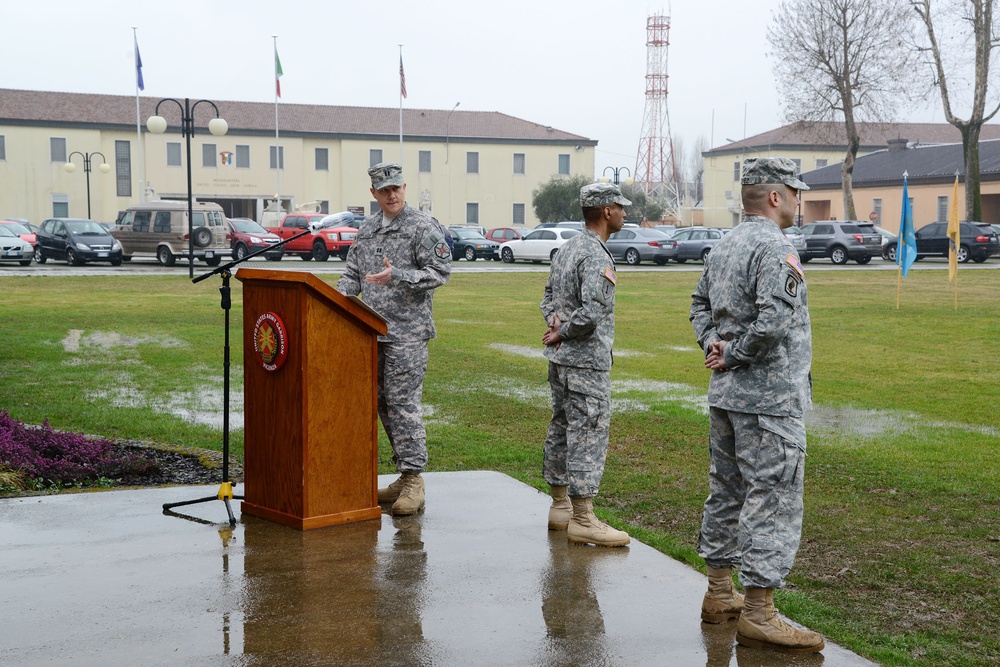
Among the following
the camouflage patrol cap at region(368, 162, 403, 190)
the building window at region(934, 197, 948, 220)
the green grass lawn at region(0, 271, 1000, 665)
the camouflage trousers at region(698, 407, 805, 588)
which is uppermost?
the building window at region(934, 197, 948, 220)

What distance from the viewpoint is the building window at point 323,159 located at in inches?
2889

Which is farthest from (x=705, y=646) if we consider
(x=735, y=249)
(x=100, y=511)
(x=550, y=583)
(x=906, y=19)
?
(x=906, y=19)

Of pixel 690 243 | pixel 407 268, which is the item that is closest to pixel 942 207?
pixel 690 243

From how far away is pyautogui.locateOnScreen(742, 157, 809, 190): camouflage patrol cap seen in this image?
3.99m

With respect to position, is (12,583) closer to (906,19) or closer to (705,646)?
(705,646)

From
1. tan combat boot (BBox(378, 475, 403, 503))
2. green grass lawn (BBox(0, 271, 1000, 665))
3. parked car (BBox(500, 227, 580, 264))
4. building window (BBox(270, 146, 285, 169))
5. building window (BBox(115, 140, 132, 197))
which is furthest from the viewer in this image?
building window (BBox(270, 146, 285, 169))

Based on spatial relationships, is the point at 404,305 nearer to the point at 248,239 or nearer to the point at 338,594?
the point at 338,594

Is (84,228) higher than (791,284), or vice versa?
(84,228)

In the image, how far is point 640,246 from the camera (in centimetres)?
4062

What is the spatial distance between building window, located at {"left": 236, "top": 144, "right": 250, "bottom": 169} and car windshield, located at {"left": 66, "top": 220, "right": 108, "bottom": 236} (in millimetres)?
34654

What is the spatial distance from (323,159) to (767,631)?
2828 inches

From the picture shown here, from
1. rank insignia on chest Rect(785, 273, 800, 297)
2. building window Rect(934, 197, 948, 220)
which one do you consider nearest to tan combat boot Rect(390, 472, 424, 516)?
rank insignia on chest Rect(785, 273, 800, 297)

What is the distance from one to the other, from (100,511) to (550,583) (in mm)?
2563

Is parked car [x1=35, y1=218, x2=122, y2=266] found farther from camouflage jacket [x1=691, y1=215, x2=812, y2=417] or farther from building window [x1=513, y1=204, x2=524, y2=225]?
building window [x1=513, y1=204, x2=524, y2=225]
